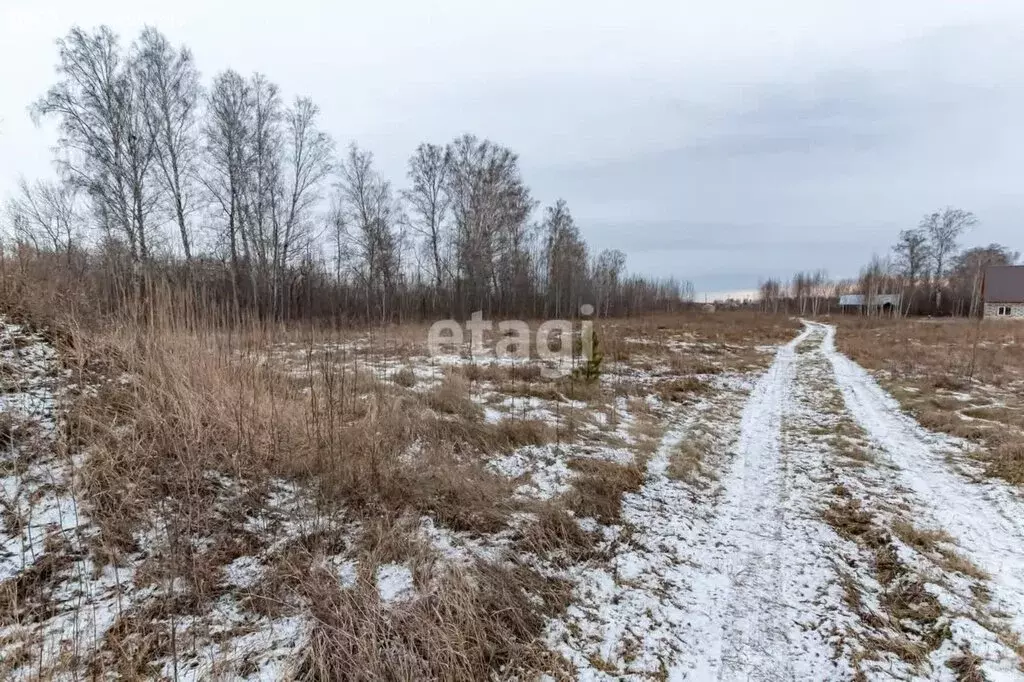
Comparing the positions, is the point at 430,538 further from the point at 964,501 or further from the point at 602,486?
the point at 964,501

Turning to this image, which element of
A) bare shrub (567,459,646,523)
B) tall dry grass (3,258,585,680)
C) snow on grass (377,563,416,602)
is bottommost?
bare shrub (567,459,646,523)

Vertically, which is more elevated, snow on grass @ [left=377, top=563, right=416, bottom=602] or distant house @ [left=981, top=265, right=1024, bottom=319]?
distant house @ [left=981, top=265, right=1024, bottom=319]

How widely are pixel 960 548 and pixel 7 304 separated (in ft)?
29.1

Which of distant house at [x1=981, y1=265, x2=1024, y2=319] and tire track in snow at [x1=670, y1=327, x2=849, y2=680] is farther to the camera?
distant house at [x1=981, y1=265, x2=1024, y2=319]

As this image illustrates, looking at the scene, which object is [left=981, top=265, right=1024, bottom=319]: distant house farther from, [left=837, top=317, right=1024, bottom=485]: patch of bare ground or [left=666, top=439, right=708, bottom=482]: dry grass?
[left=666, top=439, right=708, bottom=482]: dry grass

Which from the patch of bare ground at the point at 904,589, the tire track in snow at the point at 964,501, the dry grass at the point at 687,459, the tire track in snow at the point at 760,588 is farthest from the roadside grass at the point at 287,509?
the tire track in snow at the point at 964,501

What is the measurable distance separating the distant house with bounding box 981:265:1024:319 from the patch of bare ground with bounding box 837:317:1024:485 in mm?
39020

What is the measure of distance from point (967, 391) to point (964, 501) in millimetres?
7395

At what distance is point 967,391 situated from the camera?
909 cm

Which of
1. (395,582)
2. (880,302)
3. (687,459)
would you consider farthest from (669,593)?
(880,302)

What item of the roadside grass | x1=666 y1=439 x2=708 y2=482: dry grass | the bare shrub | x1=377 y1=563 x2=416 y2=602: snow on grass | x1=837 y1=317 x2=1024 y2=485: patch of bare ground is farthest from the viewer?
x1=837 y1=317 x2=1024 y2=485: patch of bare ground

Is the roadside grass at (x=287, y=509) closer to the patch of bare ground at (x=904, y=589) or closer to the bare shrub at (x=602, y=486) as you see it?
the bare shrub at (x=602, y=486)

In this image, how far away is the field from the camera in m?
2.14

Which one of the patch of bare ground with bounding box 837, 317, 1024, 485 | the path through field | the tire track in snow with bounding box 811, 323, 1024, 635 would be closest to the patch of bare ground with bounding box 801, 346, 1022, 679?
the path through field
